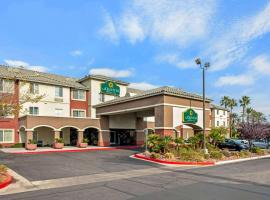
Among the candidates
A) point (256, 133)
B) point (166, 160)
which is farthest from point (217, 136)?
point (166, 160)

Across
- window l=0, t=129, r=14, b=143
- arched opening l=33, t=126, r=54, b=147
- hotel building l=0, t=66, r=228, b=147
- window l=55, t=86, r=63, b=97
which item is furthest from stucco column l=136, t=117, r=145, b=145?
window l=0, t=129, r=14, b=143

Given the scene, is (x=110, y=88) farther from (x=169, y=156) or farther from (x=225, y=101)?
(x=225, y=101)

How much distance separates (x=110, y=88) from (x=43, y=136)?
12.3m

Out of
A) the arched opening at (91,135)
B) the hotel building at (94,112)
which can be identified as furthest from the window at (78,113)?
the arched opening at (91,135)

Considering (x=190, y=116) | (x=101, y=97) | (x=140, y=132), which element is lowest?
(x=140, y=132)

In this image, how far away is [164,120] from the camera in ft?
86.4

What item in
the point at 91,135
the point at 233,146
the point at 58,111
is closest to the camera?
the point at 233,146

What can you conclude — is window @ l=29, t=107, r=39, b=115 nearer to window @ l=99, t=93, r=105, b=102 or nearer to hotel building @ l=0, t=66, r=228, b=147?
hotel building @ l=0, t=66, r=228, b=147

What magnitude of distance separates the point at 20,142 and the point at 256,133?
27359 millimetres

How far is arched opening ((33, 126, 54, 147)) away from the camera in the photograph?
35938mm

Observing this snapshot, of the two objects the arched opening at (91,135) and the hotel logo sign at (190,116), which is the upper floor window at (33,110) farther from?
the hotel logo sign at (190,116)

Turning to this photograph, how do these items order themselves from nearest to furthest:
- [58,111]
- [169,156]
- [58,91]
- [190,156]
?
[190,156] → [169,156] → [58,111] → [58,91]

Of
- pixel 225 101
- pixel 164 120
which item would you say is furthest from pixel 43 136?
pixel 225 101

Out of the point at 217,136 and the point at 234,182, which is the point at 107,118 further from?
the point at 234,182
